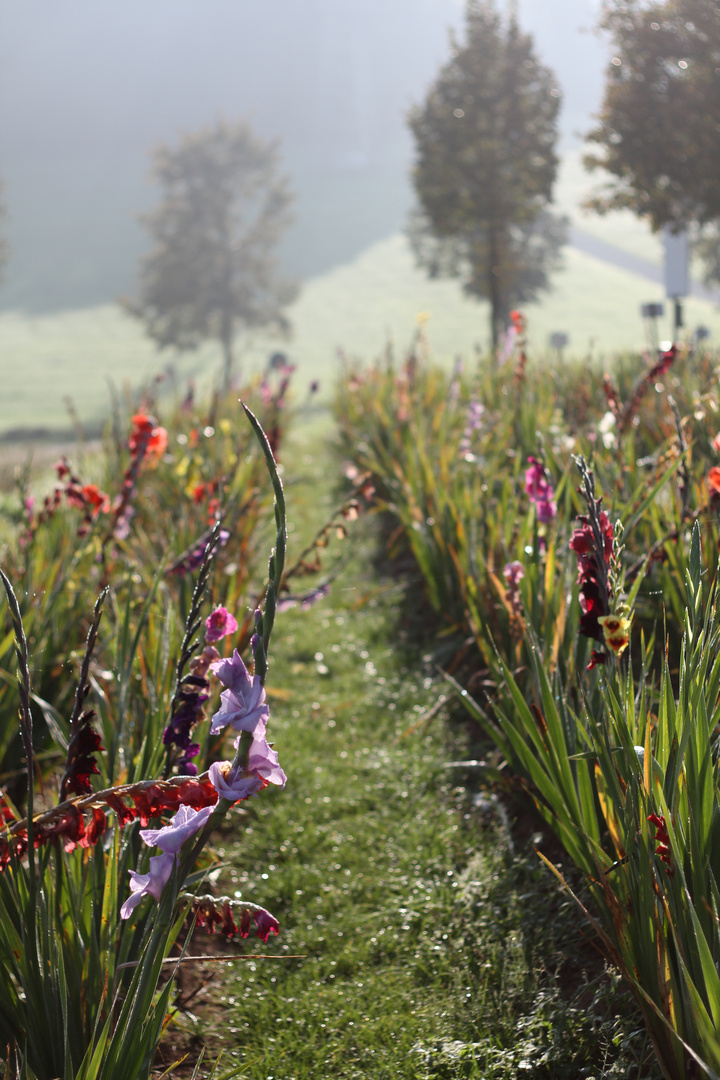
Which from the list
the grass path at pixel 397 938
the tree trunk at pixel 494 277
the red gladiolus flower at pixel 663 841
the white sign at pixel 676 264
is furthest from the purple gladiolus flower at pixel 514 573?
the white sign at pixel 676 264

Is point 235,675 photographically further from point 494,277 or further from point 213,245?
point 213,245

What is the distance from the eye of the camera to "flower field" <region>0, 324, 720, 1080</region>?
1098 mm

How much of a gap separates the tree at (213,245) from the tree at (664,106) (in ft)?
83.5

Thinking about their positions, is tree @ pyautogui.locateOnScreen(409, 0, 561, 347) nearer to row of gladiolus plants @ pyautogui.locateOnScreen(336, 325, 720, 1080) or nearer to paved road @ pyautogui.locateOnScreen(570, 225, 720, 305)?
row of gladiolus plants @ pyautogui.locateOnScreen(336, 325, 720, 1080)

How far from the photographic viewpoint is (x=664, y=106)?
1038cm

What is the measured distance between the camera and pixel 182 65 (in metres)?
140

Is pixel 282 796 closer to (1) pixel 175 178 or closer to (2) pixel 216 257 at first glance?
(2) pixel 216 257

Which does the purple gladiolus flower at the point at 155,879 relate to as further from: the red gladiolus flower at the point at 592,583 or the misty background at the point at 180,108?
the misty background at the point at 180,108

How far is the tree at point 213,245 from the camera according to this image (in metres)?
34.0

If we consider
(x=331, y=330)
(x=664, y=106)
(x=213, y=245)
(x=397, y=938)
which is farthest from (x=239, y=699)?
(x=331, y=330)

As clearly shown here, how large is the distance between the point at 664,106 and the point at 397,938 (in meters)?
11.4

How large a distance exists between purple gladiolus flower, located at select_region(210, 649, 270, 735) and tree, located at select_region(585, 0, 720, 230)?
1156 cm

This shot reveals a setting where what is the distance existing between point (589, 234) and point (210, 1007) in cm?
8910

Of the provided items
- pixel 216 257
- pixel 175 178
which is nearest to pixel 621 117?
pixel 216 257
